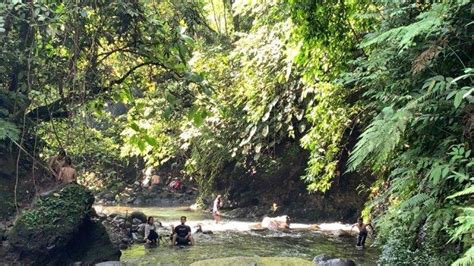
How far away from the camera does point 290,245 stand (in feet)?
40.7

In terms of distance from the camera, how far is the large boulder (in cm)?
878

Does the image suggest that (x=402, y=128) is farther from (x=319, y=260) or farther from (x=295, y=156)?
(x=295, y=156)

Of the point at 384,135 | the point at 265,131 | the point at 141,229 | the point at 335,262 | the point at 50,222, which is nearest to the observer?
the point at 384,135

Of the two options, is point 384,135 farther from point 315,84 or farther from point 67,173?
point 67,173

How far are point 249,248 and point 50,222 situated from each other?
491cm

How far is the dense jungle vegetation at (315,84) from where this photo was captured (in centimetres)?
430

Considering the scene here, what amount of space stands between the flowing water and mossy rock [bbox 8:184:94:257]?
1676mm

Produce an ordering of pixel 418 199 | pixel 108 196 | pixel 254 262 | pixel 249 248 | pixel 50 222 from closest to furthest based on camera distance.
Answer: pixel 418 199, pixel 254 262, pixel 50 222, pixel 249 248, pixel 108 196

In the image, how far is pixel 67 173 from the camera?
983 centimetres

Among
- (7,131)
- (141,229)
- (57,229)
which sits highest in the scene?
(7,131)

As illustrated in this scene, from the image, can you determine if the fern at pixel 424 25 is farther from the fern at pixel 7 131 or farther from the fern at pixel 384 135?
the fern at pixel 7 131

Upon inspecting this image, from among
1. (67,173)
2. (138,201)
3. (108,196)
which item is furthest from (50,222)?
(108,196)

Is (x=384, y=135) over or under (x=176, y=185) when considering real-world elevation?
over

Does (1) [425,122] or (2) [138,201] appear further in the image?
(2) [138,201]
